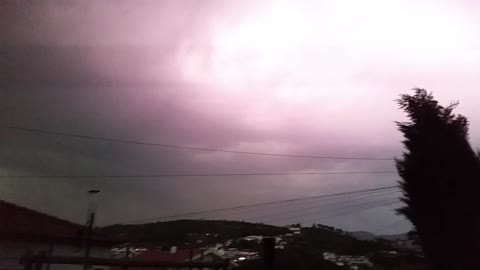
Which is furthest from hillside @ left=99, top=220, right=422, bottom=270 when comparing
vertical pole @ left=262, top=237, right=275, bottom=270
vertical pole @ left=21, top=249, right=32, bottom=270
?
vertical pole @ left=21, top=249, right=32, bottom=270

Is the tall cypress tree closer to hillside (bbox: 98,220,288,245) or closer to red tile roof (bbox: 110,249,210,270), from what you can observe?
hillside (bbox: 98,220,288,245)

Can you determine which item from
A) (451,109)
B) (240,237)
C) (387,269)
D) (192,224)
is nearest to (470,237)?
(451,109)

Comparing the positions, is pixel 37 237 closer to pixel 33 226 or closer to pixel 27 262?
pixel 33 226

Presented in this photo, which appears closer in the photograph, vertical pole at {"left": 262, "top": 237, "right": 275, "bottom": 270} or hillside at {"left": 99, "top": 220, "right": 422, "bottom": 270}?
vertical pole at {"left": 262, "top": 237, "right": 275, "bottom": 270}

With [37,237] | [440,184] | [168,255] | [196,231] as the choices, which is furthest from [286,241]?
[37,237]

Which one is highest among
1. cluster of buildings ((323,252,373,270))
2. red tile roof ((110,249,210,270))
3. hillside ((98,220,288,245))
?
hillside ((98,220,288,245))

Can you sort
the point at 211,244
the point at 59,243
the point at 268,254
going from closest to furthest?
the point at 268,254
the point at 211,244
the point at 59,243

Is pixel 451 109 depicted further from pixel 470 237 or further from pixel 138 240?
pixel 138 240
